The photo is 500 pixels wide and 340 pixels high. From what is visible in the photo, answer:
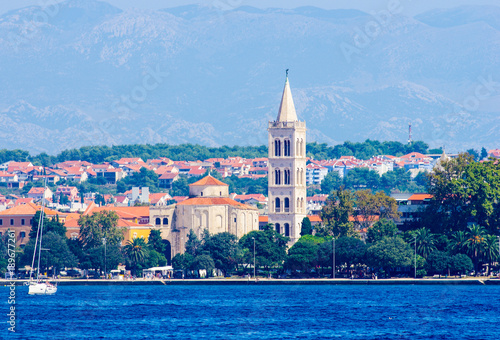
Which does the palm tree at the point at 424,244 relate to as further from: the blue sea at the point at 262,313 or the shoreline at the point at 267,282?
the blue sea at the point at 262,313

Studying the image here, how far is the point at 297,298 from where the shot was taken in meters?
88.1

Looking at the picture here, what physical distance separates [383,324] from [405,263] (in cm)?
3081

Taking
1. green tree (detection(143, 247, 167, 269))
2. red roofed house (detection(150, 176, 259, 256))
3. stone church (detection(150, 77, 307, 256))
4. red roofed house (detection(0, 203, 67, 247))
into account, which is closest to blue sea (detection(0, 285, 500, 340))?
green tree (detection(143, 247, 167, 269))

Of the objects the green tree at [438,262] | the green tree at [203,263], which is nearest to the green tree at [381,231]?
the green tree at [438,262]

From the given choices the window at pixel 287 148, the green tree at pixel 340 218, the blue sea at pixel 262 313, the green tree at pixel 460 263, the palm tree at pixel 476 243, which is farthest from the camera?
the window at pixel 287 148

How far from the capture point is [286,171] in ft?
413

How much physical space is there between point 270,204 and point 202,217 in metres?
9.06

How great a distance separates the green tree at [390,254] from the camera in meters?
99.8

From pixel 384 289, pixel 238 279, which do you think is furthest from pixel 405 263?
pixel 238 279

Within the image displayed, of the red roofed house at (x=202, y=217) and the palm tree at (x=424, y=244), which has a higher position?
the red roofed house at (x=202, y=217)

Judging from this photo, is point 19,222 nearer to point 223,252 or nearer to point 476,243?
point 223,252

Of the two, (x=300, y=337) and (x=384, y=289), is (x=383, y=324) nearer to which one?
(x=300, y=337)

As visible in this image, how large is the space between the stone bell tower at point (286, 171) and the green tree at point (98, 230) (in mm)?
16804

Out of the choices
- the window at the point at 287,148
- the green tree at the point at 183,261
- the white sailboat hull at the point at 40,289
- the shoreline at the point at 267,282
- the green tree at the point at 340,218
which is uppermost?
the window at the point at 287,148
